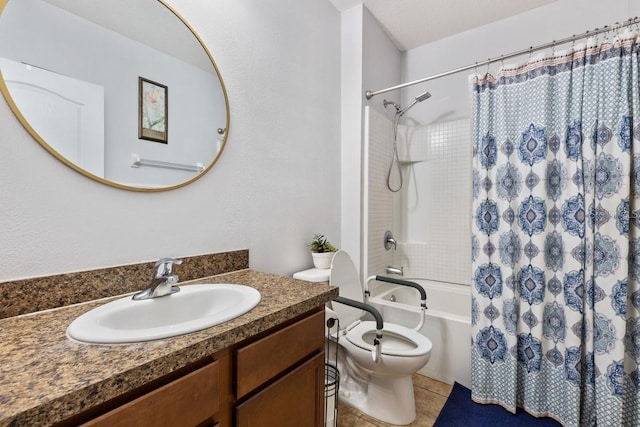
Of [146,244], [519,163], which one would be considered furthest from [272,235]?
[519,163]

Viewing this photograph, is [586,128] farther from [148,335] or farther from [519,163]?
[148,335]

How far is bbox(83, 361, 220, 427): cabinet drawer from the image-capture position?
0.53 meters

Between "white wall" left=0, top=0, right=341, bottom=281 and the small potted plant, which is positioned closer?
"white wall" left=0, top=0, right=341, bottom=281

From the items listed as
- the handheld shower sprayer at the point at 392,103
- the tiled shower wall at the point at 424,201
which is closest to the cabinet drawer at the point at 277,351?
the tiled shower wall at the point at 424,201

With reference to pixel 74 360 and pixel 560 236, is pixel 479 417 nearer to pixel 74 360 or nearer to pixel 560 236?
pixel 560 236

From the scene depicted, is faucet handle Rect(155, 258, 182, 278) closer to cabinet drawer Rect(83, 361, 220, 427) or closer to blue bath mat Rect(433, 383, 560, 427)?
cabinet drawer Rect(83, 361, 220, 427)

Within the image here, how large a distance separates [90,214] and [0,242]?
0.21m

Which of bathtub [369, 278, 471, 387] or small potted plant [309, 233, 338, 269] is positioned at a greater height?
small potted plant [309, 233, 338, 269]

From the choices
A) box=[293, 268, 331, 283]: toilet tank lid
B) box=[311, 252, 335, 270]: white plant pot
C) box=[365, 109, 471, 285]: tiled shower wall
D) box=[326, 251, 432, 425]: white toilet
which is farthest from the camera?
box=[365, 109, 471, 285]: tiled shower wall

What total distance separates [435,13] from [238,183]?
187 centimetres

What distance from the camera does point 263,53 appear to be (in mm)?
1508

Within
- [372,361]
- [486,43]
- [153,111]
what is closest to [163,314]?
[153,111]

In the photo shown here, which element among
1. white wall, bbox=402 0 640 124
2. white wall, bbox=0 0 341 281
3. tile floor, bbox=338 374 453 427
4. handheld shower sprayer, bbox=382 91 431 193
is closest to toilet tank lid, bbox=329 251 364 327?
white wall, bbox=0 0 341 281

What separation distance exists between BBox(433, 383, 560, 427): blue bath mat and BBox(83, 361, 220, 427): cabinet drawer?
137 centimetres
